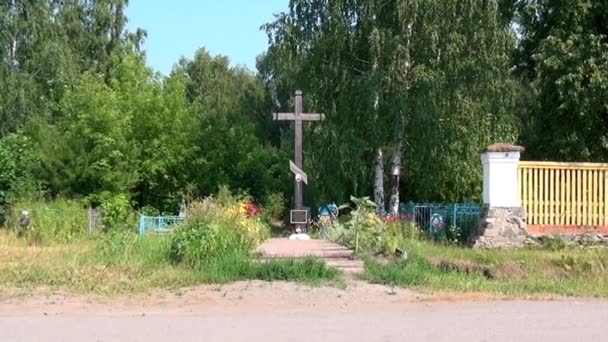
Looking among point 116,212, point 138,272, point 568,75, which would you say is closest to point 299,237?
point 116,212

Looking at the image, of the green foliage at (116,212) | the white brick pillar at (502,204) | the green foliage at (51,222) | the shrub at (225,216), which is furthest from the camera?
the green foliage at (116,212)

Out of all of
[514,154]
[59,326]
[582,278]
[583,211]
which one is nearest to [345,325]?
[59,326]

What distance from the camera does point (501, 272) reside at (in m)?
14.1

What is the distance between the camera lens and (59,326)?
9438 mm

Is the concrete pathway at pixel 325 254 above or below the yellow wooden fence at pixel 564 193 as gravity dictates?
below

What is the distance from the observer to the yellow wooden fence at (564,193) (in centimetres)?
1839

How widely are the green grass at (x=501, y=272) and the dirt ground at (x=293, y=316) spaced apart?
2.13ft

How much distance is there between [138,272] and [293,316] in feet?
12.5

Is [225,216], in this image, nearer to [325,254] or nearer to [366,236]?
[325,254]

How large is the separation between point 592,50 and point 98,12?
26738mm

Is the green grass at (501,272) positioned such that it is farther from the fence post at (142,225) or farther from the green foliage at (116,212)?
the green foliage at (116,212)

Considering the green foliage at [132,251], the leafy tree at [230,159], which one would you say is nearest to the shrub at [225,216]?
the green foliage at [132,251]

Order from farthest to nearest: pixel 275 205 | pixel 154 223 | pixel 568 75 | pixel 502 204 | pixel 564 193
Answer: pixel 275 205, pixel 154 223, pixel 568 75, pixel 564 193, pixel 502 204

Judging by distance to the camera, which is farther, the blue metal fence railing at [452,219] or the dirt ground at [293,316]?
the blue metal fence railing at [452,219]
